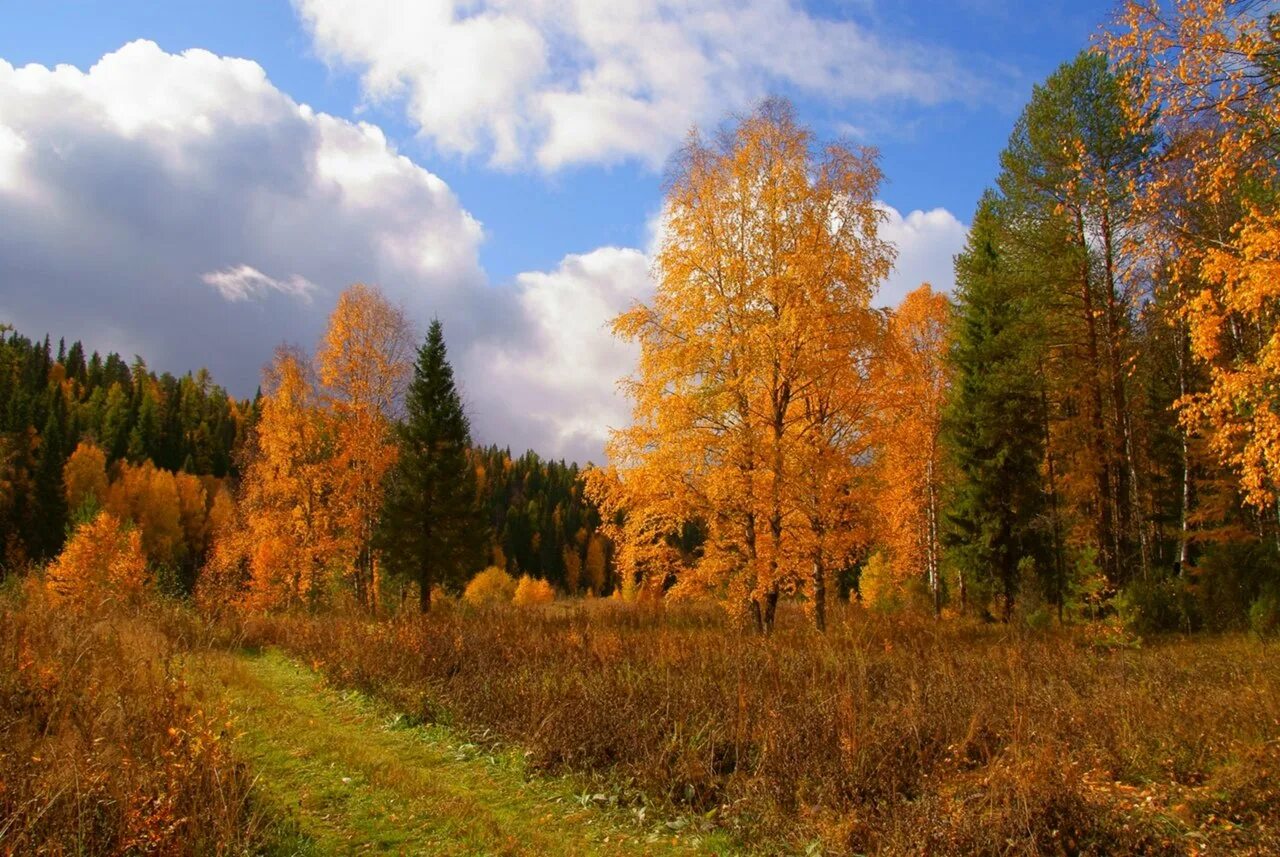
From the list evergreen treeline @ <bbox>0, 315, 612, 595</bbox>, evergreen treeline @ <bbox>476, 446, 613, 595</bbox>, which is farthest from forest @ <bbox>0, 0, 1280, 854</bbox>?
evergreen treeline @ <bbox>476, 446, 613, 595</bbox>

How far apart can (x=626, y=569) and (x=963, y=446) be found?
14.6m

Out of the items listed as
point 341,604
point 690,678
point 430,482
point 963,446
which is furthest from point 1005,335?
point 341,604

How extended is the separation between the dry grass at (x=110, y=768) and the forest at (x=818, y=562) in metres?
0.03

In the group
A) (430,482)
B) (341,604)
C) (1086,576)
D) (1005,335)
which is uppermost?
(1005,335)

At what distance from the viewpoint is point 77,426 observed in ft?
252

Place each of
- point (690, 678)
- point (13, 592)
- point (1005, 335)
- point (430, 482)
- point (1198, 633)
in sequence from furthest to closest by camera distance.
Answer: point (430, 482), point (1005, 335), point (1198, 633), point (13, 592), point (690, 678)

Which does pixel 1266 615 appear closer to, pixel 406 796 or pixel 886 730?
pixel 886 730

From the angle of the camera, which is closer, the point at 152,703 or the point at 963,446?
the point at 152,703

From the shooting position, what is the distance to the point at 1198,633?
16641mm

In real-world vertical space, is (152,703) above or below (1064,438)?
below

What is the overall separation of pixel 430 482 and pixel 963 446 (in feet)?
61.1

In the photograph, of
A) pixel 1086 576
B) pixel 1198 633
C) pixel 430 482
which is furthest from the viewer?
pixel 430 482

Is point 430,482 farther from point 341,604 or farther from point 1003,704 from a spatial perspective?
point 1003,704

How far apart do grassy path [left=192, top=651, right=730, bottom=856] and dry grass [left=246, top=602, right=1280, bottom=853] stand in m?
0.48
